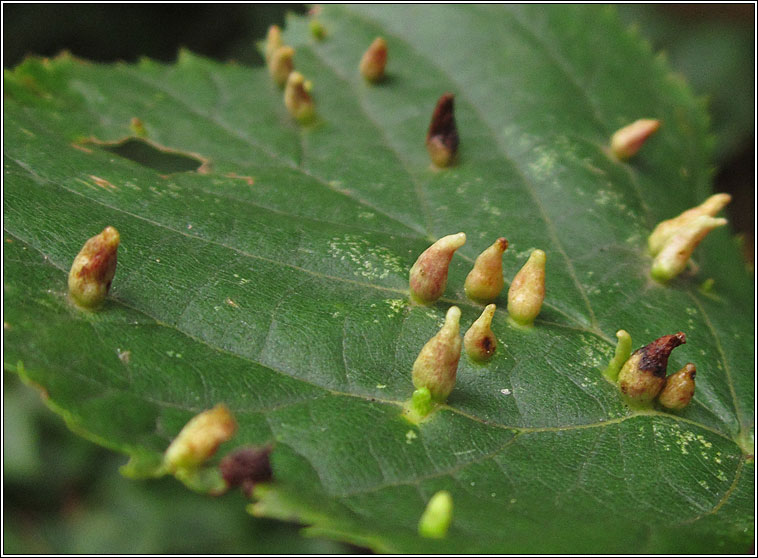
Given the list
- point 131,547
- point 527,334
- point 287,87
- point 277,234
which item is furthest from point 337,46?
point 131,547

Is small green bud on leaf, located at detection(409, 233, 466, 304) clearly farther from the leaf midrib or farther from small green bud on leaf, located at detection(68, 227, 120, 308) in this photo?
small green bud on leaf, located at detection(68, 227, 120, 308)

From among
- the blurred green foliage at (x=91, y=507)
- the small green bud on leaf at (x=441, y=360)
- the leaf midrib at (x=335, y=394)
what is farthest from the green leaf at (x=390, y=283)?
the blurred green foliage at (x=91, y=507)

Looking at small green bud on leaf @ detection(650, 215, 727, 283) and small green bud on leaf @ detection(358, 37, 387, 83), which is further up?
small green bud on leaf @ detection(358, 37, 387, 83)

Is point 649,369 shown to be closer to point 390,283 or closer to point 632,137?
point 390,283

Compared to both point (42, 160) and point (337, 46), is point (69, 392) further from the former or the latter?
point (337, 46)

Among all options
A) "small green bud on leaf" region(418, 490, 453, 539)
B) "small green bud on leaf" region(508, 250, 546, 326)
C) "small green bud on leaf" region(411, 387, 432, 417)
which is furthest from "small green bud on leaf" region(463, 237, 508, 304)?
"small green bud on leaf" region(418, 490, 453, 539)

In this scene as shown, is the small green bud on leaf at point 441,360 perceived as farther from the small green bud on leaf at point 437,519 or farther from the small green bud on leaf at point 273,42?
Answer: the small green bud on leaf at point 273,42
